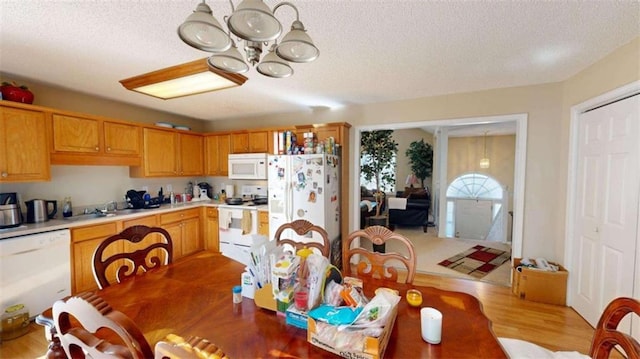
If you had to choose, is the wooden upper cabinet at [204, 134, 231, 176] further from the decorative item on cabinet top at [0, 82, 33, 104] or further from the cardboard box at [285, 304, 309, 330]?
the cardboard box at [285, 304, 309, 330]

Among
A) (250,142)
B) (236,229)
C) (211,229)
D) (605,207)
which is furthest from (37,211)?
(605,207)

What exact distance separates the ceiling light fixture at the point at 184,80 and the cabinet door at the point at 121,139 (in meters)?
→ 0.88

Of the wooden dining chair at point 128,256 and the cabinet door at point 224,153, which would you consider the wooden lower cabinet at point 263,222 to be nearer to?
the cabinet door at point 224,153

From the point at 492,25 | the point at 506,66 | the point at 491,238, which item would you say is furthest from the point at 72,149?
the point at 491,238

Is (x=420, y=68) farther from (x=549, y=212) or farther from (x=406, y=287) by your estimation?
(x=549, y=212)

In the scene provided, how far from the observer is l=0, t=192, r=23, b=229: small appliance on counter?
2305 mm

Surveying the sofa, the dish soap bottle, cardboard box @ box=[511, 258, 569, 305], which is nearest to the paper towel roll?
the dish soap bottle

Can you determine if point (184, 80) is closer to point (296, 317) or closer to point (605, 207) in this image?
point (296, 317)

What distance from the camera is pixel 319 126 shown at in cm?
354

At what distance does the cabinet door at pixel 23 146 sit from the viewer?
2.28 meters

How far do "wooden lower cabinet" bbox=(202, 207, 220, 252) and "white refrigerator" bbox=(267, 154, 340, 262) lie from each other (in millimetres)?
1058

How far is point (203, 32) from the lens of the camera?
1.07 metres

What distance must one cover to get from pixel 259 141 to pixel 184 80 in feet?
5.62

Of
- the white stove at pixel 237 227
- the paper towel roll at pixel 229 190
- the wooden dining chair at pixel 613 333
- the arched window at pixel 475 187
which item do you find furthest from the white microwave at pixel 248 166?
the arched window at pixel 475 187
